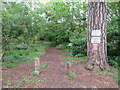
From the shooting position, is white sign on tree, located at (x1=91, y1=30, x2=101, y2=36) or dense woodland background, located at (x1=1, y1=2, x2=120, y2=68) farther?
dense woodland background, located at (x1=1, y1=2, x2=120, y2=68)

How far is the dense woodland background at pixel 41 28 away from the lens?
3.97 m

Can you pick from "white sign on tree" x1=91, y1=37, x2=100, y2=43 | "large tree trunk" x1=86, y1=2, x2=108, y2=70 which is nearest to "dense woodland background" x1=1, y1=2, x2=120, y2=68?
"large tree trunk" x1=86, y1=2, x2=108, y2=70

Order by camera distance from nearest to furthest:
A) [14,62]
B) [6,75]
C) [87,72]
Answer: [6,75] → [87,72] → [14,62]

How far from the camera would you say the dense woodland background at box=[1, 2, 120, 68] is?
397cm

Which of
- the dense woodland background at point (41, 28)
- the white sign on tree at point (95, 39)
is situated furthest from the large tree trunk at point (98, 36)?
the dense woodland background at point (41, 28)

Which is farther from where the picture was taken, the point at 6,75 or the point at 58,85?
the point at 6,75

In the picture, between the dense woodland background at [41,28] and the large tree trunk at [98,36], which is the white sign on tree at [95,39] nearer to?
the large tree trunk at [98,36]

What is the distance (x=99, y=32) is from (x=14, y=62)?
3.53 meters

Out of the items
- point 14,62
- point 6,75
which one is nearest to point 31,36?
Answer: point 14,62

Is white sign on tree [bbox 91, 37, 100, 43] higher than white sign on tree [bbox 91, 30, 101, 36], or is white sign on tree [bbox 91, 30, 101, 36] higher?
white sign on tree [bbox 91, 30, 101, 36]

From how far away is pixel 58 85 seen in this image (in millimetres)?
2363

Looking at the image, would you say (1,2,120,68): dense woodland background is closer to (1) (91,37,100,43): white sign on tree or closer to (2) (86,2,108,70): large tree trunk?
(2) (86,2,108,70): large tree trunk

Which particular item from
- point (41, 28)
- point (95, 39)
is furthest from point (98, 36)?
point (41, 28)

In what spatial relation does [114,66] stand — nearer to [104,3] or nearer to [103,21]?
[103,21]
